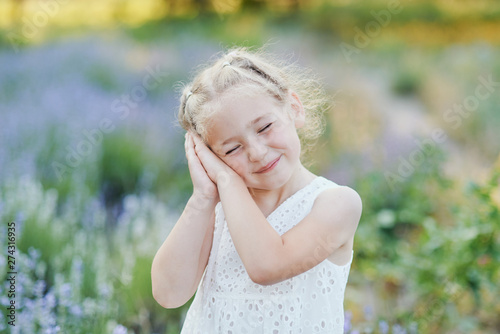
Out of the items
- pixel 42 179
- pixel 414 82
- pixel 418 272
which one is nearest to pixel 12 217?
pixel 42 179

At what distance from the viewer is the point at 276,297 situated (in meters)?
1.58

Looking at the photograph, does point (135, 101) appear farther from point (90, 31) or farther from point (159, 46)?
point (90, 31)

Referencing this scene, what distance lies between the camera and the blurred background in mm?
2562

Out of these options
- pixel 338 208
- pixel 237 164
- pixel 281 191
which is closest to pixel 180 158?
pixel 281 191

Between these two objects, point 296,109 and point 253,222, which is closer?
point 253,222

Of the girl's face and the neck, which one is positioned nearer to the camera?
the girl's face

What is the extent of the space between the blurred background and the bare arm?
390 millimetres

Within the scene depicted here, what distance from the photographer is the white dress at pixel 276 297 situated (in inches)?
61.7

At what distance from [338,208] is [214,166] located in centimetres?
36

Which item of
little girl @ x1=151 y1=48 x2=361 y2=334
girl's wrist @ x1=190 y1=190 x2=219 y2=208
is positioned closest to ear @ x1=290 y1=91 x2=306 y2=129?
little girl @ x1=151 y1=48 x2=361 y2=334

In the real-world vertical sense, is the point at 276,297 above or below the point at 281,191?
below

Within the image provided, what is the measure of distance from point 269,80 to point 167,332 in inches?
55.1

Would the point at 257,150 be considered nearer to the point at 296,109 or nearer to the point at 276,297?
the point at 296,109

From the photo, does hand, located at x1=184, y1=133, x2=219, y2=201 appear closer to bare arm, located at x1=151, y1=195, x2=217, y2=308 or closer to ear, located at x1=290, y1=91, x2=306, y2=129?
bare arm, located at x1=151, y1=195, x2=217, y2=308
